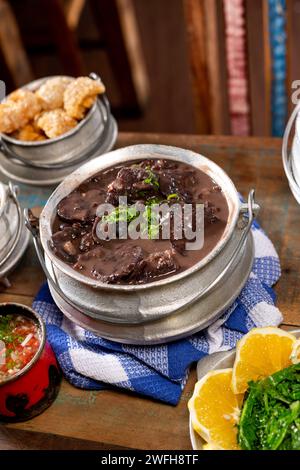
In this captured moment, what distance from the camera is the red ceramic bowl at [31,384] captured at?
2.17m

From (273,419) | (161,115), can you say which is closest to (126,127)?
(161,115)

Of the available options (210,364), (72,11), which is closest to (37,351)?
(210,364)

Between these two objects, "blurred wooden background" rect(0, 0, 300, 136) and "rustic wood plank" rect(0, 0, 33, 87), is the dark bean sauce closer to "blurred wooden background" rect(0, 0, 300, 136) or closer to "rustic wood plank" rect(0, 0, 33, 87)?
"blurred wooden background" rect(0, 0, 300, 136)

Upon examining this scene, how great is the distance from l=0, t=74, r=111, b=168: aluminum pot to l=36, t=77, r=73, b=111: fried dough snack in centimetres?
16

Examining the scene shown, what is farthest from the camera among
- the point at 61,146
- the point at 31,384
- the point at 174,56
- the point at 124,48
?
the point at 174,56

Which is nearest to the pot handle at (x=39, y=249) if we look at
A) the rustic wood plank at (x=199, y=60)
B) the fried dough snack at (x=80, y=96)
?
the fried dough snack at (x=80, y=96)

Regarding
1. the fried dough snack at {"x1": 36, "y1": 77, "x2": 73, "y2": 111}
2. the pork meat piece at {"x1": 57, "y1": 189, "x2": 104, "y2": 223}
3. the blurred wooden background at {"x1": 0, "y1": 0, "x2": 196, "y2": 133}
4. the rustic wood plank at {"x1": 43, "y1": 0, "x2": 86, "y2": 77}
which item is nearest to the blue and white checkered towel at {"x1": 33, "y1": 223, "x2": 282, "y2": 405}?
the pork meat piece at {"x1": 57, "y1": 189, "x2": 104, "y2": 223}

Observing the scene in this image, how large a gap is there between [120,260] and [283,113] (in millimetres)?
2043

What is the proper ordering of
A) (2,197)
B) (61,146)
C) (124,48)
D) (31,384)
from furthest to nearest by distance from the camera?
(124,48)
(61,146)
(2,197)
(31,384)

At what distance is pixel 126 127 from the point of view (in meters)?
5.55

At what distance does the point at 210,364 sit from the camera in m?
2.32

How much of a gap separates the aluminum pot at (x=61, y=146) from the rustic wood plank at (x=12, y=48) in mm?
1954

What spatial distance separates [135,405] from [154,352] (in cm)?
19

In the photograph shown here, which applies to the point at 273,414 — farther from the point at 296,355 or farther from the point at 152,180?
the point at 152,180
